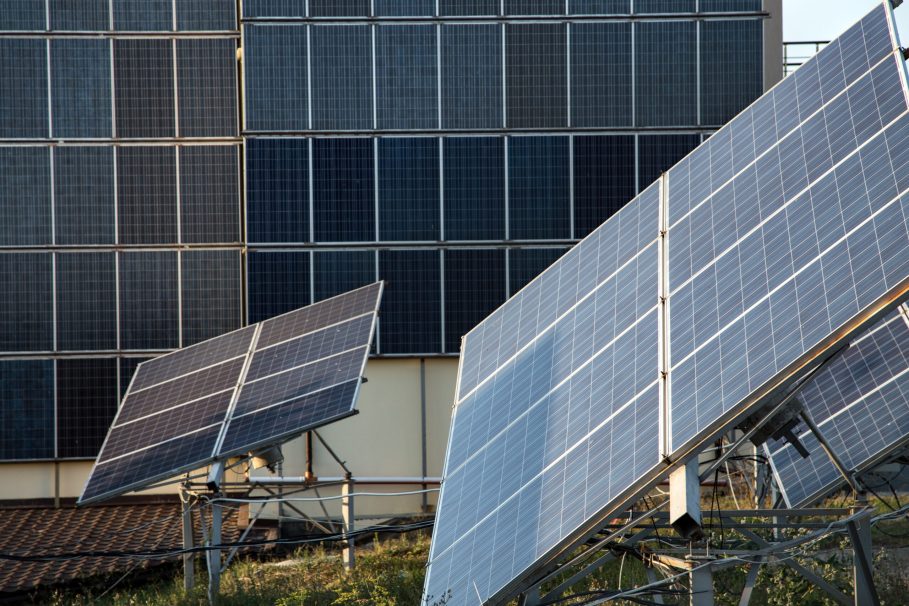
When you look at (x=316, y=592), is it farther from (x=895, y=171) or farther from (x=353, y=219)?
(x=353, y=219)

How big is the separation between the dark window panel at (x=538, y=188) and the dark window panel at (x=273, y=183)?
3.84 meters

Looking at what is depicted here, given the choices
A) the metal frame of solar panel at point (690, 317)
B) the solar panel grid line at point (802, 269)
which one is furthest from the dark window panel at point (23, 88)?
the solar panel grid line at point (802, 269)

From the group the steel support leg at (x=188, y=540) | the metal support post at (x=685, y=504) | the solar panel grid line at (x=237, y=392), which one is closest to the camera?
the metal support post at (x=685, y=504)

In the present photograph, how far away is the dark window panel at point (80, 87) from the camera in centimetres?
2131

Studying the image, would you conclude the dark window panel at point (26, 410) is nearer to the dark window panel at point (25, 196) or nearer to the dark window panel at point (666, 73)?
the dark window panel at point (25, 196)

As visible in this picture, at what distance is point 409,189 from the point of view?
21.0m

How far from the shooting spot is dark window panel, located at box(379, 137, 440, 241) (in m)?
20.9

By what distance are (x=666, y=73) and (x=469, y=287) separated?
5.35 meters

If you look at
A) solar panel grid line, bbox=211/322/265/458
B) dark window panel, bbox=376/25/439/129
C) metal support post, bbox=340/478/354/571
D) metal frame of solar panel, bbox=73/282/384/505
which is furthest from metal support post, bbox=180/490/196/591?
dark window panel, bbox=376/25/439/129

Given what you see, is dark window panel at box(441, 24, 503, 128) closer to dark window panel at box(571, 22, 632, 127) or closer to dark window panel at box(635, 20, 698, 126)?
dark window panel at box(571, 22, 632, 127)

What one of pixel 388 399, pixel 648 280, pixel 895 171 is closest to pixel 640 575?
pixel 648 280

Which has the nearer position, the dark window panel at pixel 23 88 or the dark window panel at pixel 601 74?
the dark window panel at pixel 601 74

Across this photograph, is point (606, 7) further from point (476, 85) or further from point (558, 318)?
point (558, 318)

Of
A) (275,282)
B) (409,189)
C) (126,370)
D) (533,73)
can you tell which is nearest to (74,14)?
(275,282)
